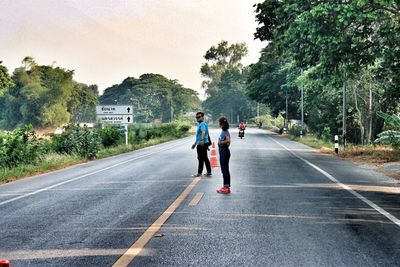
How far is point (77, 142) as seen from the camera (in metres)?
22.7

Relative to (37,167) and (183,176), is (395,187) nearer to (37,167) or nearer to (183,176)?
(183,176)

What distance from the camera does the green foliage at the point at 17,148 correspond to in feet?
Answer: 54.5

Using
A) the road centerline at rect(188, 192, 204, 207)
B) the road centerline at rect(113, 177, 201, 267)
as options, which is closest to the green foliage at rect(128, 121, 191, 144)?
the road centerline at rect(188, 192, 204, 207)

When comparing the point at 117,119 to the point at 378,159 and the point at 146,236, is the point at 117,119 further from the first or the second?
the point at 146,236

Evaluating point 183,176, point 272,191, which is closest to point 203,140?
point 183,176

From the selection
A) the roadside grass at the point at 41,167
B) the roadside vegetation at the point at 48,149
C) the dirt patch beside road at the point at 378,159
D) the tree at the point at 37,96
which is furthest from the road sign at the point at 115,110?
the tree at the point at 37,96

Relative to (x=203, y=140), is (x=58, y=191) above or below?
below

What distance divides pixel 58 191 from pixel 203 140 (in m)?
4.41

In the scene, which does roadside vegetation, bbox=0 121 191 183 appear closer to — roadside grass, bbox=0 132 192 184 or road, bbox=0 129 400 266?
roadside grass, bbox=0 132 192 184

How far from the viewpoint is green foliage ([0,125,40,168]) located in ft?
54.5

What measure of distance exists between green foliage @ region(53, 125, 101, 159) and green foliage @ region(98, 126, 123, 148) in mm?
6549

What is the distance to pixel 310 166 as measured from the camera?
651 inches

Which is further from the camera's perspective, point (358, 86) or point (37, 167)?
point (358, 86)

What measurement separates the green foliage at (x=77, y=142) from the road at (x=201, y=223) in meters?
10.1
